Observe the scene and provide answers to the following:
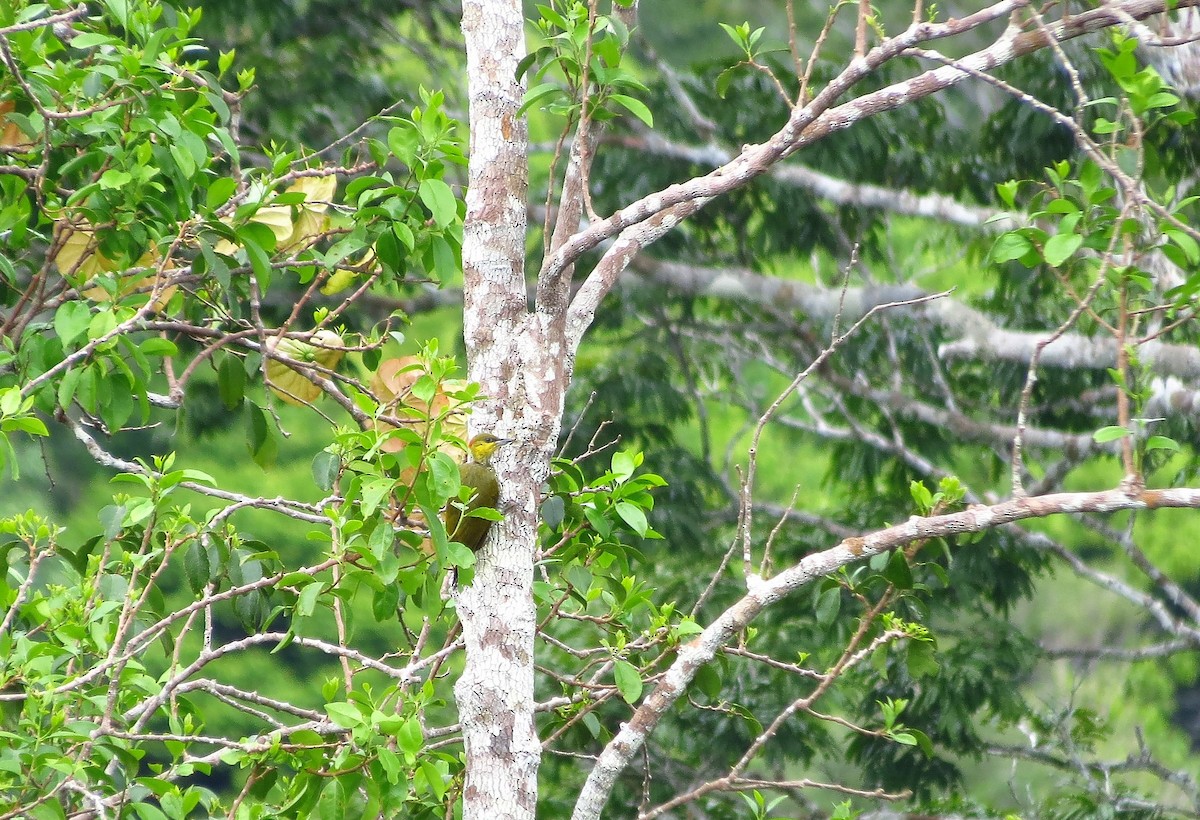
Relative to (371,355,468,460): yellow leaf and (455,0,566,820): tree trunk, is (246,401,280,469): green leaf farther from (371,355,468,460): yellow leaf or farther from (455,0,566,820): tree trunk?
(455,0,566,820): tree trunk

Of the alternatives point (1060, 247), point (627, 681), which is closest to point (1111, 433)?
point (1060, 247)

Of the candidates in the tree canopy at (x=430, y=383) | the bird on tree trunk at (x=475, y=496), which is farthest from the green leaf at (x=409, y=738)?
the bird on tree trunk at (x=475, y=496)

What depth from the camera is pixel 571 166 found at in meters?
2.13

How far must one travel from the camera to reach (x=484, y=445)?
6.42 feet

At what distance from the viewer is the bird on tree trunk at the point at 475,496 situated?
1.90 meters

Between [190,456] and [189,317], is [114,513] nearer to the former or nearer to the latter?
[189,317]

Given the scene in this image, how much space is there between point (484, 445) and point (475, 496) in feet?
0.31

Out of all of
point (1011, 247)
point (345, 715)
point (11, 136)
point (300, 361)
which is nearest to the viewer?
point (345, 715)

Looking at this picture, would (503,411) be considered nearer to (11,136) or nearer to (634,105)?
(634,105)

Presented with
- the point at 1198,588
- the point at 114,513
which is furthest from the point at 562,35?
the point at 1198,588

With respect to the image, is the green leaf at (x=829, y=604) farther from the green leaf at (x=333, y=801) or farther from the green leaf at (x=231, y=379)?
the green leaf at (x=231, y=379)

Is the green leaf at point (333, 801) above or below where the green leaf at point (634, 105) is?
below

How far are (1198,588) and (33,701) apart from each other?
1071 centimetres

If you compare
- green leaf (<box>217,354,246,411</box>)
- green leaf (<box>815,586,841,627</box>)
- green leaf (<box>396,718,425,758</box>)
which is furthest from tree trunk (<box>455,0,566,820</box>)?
green leaf (<box>815,586,841,627</box>)
